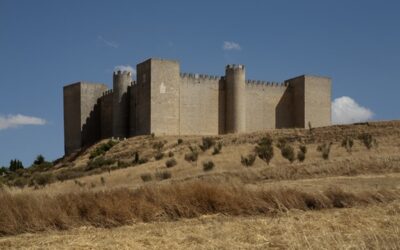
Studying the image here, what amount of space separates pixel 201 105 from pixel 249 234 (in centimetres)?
3338

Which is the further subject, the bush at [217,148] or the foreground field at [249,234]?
the bush at [217,148]

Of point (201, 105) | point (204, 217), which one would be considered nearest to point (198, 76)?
point (201, 105)

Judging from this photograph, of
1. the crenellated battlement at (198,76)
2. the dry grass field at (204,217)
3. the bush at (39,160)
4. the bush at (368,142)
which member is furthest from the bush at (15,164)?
the dry grass field at (204,217)

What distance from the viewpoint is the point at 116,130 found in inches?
1612

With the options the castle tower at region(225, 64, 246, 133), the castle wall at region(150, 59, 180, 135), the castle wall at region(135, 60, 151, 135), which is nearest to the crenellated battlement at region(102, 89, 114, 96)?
the castle wall at region(135, 60, 151, 135)

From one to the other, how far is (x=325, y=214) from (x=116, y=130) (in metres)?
34.4

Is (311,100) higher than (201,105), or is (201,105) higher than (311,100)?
(311,100)

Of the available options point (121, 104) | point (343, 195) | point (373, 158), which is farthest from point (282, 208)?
point (121, 104)

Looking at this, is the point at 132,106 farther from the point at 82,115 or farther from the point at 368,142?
the point at 368,142

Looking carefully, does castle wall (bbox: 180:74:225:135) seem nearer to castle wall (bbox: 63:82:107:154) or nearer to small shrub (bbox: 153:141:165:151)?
small shrub (bbox: 153:141:165:151)

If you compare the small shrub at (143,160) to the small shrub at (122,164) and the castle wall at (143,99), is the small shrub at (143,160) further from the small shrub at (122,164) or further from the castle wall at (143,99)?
the castle wall at (143,99)

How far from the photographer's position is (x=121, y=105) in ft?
134

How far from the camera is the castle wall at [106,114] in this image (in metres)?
44.6

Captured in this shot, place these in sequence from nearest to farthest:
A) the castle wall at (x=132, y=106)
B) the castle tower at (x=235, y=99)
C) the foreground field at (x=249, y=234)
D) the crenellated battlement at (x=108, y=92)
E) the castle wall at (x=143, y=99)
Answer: the foreground field at (x=249, y=234) < the castle wall at (x=143, y=99) < the castle wall at (x=132, y=106) < the castle tower at (x=235, y=99) < the crenellated battlement at (x=108, y=92)
